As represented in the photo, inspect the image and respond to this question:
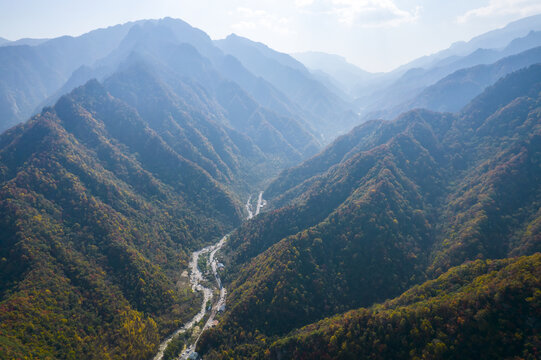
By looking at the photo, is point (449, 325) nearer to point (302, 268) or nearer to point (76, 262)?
point (302, 268)

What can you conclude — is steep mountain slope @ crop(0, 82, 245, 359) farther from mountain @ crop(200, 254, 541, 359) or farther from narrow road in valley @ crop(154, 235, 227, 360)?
mountain @ crop(200, 254, 541, 359)

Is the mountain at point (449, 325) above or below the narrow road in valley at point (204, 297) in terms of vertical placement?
above

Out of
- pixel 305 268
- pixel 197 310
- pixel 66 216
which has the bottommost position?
pixel 197 310

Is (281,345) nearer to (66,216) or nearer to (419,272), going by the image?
(419,272)

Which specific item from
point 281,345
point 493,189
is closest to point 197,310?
point 281,345

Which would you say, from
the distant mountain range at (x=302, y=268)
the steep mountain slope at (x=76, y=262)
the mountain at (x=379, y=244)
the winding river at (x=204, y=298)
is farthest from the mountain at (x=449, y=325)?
the steep mountain slope at (x=76, y=262)

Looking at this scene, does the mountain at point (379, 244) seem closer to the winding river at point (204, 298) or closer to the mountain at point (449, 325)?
the winding river at point (204, 298)

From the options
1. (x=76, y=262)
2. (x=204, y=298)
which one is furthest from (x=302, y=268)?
(x=76, y=262)

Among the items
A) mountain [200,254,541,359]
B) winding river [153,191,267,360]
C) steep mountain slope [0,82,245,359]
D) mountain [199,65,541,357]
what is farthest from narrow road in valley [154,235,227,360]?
mountain [200,254,541,359]

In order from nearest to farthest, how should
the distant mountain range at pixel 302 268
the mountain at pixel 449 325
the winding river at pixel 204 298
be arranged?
the mountain at pixel 449 325
the distant mountain range at pixel 302 268
the winding river at pixel 204 298
